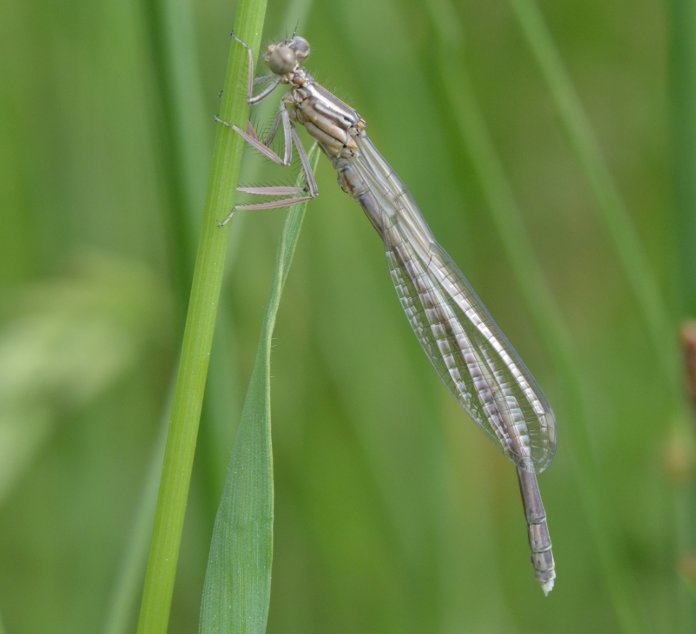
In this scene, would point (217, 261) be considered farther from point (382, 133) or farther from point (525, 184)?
Result: point (525, 184)

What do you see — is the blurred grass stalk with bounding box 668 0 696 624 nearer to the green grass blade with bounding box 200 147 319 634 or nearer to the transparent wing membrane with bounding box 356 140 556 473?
the transparent wing membrane with bounding box 356 140 556 473

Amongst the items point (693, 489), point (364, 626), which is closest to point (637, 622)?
point (693, 489)

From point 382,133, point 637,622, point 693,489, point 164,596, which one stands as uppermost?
point 382,133

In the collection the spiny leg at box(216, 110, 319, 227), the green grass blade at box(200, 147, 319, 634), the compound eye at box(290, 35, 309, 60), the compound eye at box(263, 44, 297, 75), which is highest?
the compound eye at box(290, 35, 309, 60)

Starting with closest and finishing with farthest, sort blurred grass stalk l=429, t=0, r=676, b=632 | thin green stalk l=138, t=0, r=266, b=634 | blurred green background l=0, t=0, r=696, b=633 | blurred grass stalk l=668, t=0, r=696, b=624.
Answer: thin green stalk l=138, t=0, r=266, b=634, blurred grass stalk l=668, t=0, r=696, b=624, blurred grass stalk l=429, t=0, r=676, b=632, blurred green background l=0, t=0, r=696, b=633

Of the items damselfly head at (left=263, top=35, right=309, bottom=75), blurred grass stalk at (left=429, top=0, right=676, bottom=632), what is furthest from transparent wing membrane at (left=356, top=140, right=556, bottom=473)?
damselfly head at (left=263, top=35, right=309, bottom=75)

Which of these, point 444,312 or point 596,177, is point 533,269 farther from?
point 444,312
